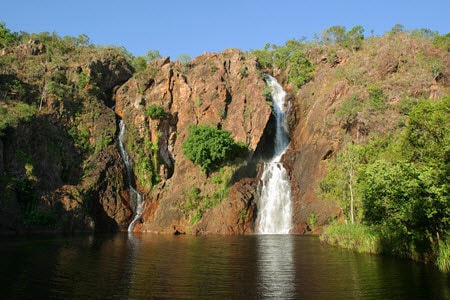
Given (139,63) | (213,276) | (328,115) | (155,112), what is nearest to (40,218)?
(155,112)

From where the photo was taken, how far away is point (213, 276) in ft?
69.5

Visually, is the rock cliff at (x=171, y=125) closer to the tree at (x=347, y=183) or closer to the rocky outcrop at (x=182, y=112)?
the rocky outcrop at (x=182, y=112)

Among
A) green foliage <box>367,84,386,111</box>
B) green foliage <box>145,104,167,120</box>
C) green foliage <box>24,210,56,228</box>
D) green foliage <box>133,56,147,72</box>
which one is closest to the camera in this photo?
green foliage <box>24,210,56,228</box>

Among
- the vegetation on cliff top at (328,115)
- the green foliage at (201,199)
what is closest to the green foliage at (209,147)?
the vegetation on cliff top at (328,115)

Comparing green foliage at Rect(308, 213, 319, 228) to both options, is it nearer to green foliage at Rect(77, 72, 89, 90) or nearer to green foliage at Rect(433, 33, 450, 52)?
green foliage at Rect(433, 33, 450, 52)

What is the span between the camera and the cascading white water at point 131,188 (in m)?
62.1

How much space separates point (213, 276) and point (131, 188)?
45.4 meters

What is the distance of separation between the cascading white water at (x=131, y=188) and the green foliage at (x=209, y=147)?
1032 cm

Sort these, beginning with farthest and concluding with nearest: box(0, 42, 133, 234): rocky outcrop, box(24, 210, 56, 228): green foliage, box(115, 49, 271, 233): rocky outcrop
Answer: box(115, 49, 271, 233): rocky outcrop < box(0, 42, 133, 234): rocky outcrop < box(24, 210, 56, 228): green foliage

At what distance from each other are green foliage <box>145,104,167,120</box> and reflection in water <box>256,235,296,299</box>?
4175cm

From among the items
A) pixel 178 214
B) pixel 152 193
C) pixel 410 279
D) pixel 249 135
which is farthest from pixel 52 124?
pixel 410 279

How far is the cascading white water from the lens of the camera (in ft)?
204

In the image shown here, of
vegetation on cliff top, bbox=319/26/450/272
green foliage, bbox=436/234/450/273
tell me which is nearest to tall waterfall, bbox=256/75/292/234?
vegetation on cliff top, bbox=319/26/450/272

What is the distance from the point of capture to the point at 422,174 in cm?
2155
